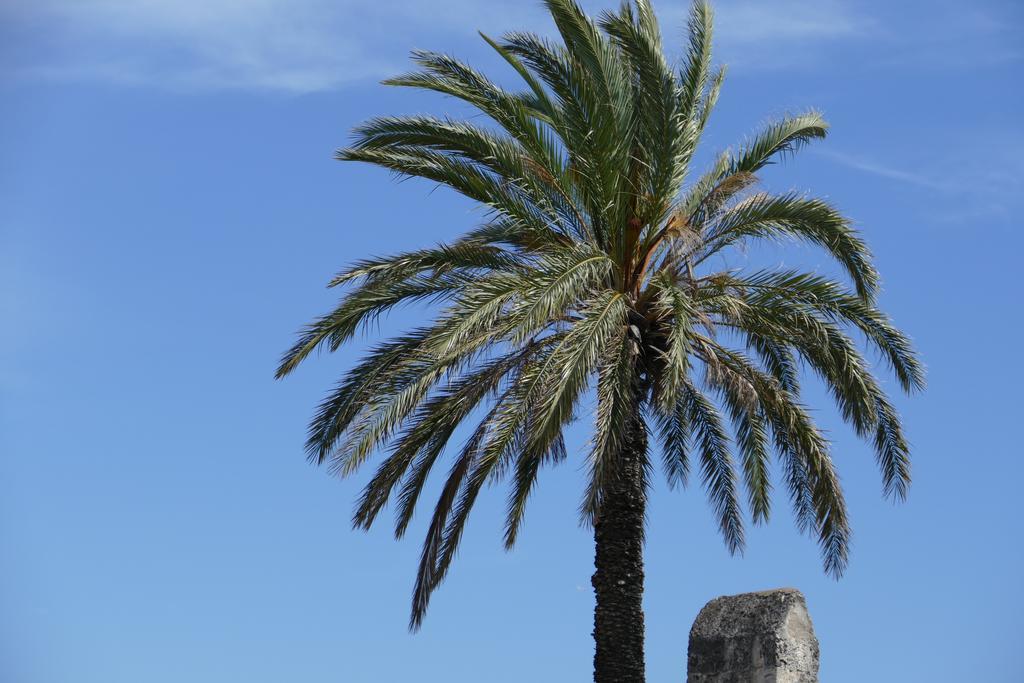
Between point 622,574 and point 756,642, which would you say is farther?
point 622,574

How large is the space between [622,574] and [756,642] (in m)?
1.81

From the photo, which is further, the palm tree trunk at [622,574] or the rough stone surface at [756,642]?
the palm tree trunk at [622,574]

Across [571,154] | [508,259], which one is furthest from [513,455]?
[571,154]

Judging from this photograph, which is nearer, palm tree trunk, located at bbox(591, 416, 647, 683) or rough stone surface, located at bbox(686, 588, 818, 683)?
rough stone surface, located at bbox(686, 588, 818, 683)

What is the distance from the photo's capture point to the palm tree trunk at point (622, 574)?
15.5 meters

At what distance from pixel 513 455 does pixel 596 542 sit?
5.05ft

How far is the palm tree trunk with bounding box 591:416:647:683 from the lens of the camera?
1553 cm

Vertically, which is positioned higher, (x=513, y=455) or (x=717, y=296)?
(x=717, y=296)

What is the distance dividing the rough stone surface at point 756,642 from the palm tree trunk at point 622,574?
832 millimetres

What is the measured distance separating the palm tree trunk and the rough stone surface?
32.8 inches

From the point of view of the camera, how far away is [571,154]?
52.7ft

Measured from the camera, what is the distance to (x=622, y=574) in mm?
15734

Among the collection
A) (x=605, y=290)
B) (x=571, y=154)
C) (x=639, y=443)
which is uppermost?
(x=571, y=154)

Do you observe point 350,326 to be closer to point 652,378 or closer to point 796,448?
point 652,378
